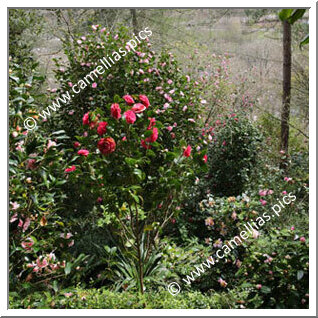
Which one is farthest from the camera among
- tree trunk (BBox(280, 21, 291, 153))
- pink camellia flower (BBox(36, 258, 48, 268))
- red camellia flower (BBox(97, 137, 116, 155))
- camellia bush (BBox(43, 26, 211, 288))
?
tree trunk (BBox(280, 21, 291, 153))

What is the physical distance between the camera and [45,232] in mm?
2406

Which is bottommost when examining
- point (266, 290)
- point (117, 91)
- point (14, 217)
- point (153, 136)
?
point (266, 290)

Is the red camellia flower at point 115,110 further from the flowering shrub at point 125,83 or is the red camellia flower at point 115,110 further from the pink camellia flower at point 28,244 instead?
the flowering shrub at point 125,83

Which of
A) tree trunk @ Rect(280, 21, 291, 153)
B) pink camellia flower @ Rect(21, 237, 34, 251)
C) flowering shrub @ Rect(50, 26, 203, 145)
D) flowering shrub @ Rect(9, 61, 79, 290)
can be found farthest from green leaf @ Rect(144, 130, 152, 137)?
tree trunk @ Rect(280, 21, 291, 153)

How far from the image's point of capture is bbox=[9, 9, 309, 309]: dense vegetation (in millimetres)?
2018

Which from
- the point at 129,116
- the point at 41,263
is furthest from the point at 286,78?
the point at 41,263

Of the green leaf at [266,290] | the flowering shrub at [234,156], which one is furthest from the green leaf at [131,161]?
the flowering shrub at [234,156]

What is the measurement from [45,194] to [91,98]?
119 centimetres

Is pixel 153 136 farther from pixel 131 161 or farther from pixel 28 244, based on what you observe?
pixel 28 244

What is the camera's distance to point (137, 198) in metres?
1.98

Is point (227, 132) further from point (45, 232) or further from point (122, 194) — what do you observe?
point (45, 232)

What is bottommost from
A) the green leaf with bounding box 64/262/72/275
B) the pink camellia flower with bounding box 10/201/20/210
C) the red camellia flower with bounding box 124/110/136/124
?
the green leaf with bounding box 64/262/72/275

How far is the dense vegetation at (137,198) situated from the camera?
6.62 ft

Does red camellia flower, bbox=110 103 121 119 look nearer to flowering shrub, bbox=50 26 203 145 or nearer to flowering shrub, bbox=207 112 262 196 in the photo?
flowering shrub, bbox=50 26 203 145
